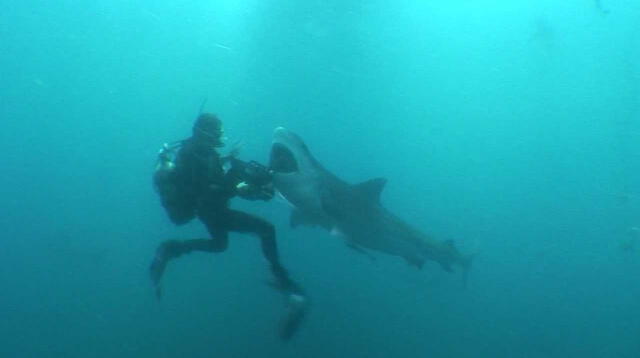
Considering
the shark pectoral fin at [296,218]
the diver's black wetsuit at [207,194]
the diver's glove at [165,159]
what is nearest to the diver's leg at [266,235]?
the diver's black wetsuit at [207,194]

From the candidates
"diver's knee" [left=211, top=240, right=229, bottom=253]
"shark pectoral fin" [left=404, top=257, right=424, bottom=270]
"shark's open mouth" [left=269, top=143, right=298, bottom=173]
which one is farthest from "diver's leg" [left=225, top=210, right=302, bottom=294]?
"shark pectoral fin" [left=404, top=257, right=424, bottom=270]

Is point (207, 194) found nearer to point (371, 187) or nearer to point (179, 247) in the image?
point (179, 247)

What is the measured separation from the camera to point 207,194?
26.5ft

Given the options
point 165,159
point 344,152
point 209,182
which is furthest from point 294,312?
point 344,152

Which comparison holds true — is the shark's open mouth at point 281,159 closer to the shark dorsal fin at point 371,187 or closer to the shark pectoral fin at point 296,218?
the shark pectoral fin at point 296,218

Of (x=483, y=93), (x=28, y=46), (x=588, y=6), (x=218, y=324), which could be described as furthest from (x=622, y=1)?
(x=28, y=46)

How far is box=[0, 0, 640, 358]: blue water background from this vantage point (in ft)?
80.1

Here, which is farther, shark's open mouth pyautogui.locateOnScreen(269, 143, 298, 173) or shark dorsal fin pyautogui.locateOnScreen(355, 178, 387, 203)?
shark dorsal fin pyautogui.locateOnScreen(355, 178, 387, 203)

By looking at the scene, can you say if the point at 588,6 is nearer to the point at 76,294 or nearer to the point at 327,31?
the point at 327,31

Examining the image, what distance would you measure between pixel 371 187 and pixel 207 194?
3705mm

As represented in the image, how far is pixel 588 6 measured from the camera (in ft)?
211

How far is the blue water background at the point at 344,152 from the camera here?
24.4 meters

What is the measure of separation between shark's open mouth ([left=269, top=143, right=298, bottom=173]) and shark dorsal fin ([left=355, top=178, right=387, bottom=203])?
2.06 meters

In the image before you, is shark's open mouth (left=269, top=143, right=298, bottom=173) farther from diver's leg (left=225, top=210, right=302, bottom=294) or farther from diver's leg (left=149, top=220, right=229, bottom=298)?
diver's leg (left=149, top=220, right=229, bottom=298)
